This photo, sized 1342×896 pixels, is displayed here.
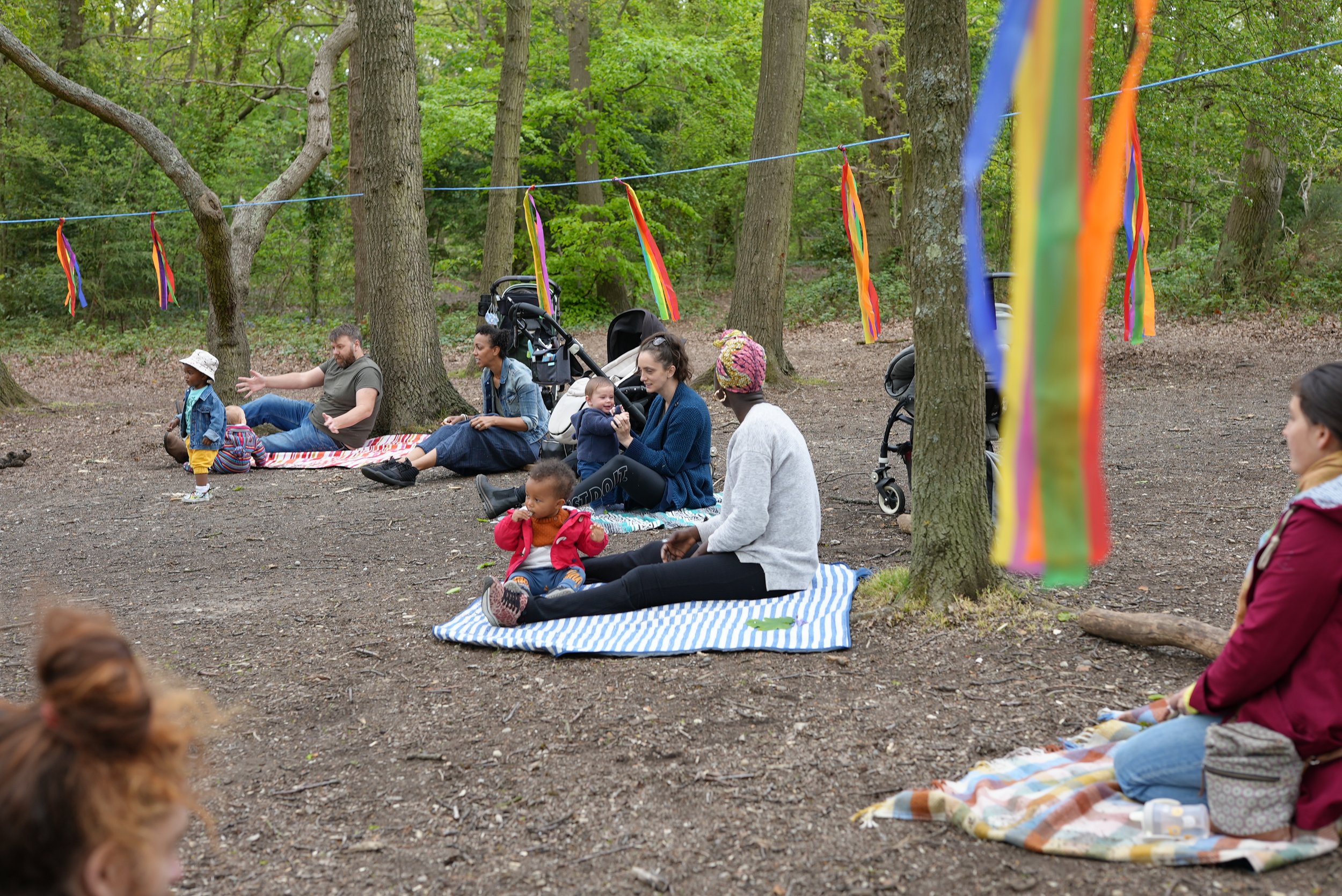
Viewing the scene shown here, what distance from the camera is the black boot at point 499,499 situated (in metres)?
6.48

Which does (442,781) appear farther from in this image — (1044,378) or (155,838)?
(1044,378)

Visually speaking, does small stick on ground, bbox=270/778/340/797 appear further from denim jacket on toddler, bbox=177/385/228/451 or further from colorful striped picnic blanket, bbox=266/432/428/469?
colorful striped picnic blanket, bbox=266/432/428/469

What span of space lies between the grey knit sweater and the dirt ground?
474 mm

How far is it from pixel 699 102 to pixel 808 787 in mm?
20164

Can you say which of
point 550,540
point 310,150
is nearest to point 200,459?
point 550,540

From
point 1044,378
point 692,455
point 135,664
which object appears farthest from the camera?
point 692,455

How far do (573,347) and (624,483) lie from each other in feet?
6.36

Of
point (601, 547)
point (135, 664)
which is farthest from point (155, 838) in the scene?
point (601, 547)

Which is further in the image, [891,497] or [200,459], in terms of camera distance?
[200,459]

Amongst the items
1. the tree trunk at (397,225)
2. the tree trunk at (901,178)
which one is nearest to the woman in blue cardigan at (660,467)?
the tree trunk at (397,225)

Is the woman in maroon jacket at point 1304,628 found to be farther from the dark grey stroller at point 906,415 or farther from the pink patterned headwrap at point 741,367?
the dark grey stroller at point 906,415

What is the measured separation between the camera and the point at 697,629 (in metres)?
4.22

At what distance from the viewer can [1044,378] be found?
185 cm

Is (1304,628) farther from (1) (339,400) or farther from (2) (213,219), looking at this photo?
(2) (213,219)
